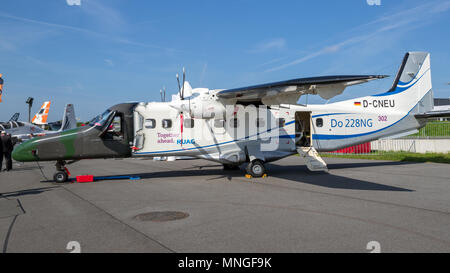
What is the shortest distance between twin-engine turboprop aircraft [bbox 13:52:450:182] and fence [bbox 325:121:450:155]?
9052 mm

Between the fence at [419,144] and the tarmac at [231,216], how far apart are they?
12.9m

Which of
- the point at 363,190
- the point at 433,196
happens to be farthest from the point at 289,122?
the point at 433,196

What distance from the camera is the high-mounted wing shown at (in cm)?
Answer: 879

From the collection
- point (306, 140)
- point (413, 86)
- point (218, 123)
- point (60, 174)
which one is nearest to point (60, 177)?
point (60, 174)

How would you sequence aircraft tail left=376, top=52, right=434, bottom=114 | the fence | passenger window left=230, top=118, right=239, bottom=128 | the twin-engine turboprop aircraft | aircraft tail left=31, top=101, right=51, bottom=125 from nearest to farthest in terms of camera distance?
the twin-engine turboprop aircraft, passenger window left=230, top=118, right=239, bottom=128, aircraft tail left=376, top=52, right=434, bottom=114, the fence, aircraft tail left=31, top=101, right=51, bottom=125

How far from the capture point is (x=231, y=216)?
6.39 metres

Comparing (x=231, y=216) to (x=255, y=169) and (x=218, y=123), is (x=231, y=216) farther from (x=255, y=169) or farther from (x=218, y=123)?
(x=218, y=123)

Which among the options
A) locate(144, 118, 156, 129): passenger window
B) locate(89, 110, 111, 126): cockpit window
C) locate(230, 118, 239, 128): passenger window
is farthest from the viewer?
locate(230, 118, 239, 128): passenger window

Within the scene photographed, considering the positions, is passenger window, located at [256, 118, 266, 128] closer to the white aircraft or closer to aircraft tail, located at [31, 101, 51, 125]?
the white aircraft

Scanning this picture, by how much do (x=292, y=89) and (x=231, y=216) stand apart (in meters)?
5.21

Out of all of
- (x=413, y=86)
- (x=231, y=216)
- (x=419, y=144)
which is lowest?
(x=231, y=216)

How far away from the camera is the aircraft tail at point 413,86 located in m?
14.4

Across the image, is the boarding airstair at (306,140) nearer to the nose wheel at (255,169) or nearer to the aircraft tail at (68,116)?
the nose wheel at (255,169)

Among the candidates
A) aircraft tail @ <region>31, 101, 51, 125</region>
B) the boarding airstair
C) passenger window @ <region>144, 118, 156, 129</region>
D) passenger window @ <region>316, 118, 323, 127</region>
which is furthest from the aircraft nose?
aircraft tail @ <region>31, 101, 51, 125</region>
